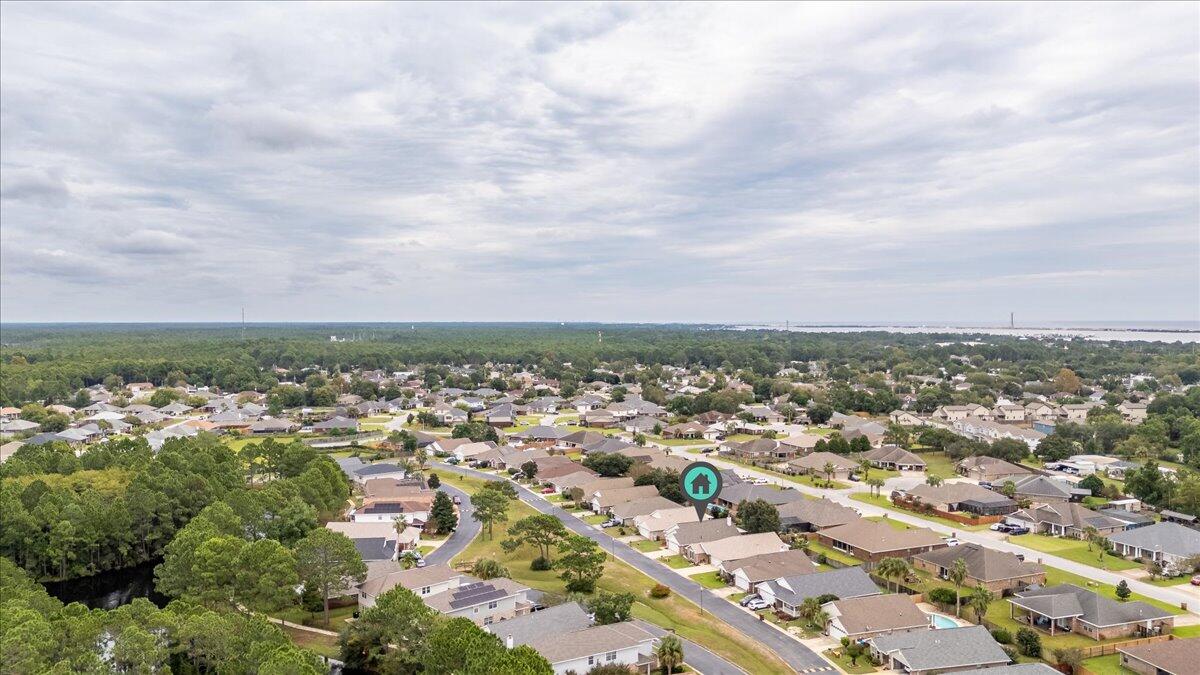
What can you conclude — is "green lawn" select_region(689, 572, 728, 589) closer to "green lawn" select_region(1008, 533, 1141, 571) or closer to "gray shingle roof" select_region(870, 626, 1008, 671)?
"gray shingle roof" select_region(870, 626, 1008, 671)

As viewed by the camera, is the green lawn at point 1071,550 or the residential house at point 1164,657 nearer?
the residential house at point 1164,657

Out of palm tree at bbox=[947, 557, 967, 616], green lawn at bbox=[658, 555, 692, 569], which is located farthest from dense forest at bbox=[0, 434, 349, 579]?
palm tree at bbox=[947, 557, 967, 616]

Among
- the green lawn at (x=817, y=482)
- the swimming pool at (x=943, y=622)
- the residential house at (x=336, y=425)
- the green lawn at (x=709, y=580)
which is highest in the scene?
the swimming pool at (x=943, y=622)

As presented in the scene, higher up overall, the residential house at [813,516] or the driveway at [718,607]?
the residential house at [813,516]

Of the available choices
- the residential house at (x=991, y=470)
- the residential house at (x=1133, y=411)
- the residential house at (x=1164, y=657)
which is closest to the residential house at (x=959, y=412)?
the residential house at (x=1133, y=411)

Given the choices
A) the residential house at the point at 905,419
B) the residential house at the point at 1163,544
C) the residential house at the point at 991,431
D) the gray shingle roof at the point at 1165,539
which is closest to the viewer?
the residential house at the point at 1163,544

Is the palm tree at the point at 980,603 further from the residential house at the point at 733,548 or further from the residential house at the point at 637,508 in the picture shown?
→ the residential house at the point at 637,508

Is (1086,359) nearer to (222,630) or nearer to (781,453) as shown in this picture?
(781,453)
